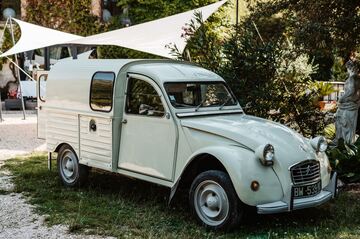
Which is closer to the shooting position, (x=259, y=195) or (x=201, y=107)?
(x=259, y=195)

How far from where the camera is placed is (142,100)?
22.1 ft

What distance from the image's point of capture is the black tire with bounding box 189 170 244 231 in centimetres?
553

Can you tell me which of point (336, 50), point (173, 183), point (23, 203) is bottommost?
point (23, 203)

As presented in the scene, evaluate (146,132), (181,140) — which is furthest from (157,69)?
(181,140)

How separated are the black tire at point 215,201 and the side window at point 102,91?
1896 millimetres

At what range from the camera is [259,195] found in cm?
538

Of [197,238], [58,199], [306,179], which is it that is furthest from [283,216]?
[58,199]

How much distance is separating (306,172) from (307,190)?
0.68 feet

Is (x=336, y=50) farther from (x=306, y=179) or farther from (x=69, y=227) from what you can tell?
(x=69, y=227)

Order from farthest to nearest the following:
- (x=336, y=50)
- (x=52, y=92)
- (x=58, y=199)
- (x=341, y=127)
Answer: (x=341, y=127)
(x=336, y=50)
(x=52, y=92)
(x=58, y=199)

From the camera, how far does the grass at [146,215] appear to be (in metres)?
5.63

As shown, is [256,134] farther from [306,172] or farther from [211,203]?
[211,203]

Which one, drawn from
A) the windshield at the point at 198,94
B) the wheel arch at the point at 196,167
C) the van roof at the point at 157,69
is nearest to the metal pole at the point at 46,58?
the van roof at the point at 157,69

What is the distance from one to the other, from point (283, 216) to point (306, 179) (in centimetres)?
78
